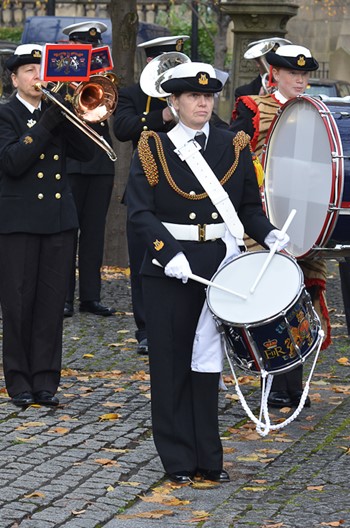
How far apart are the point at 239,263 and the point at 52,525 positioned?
4.70 ft

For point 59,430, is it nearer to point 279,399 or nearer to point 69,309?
point 279,399

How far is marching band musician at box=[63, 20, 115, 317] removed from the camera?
11969 millimetres

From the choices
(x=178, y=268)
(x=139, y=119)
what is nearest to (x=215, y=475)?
(x=178, y=268)

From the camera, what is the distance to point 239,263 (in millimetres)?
6832

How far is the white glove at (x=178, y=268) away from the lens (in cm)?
669

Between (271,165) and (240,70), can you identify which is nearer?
(271,165)

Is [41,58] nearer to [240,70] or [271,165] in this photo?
[271,165]

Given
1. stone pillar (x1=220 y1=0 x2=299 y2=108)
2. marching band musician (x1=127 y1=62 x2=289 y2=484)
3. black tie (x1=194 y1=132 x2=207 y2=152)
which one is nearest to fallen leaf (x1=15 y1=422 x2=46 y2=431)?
marching band musician (x1=127 y1=62 x2=289 y2=484)

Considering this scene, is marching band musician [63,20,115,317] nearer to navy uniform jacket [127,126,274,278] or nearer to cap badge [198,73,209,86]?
navy uniform jacket [127,126,274,278]

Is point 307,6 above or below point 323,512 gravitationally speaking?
below

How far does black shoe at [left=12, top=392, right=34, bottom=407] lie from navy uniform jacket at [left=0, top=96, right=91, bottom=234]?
2.98 feet

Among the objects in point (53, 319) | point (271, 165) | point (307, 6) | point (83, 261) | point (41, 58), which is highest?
point (41, 58)

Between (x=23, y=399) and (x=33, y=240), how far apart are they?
0.88 metres

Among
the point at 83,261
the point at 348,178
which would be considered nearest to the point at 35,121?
the point at 348,178
